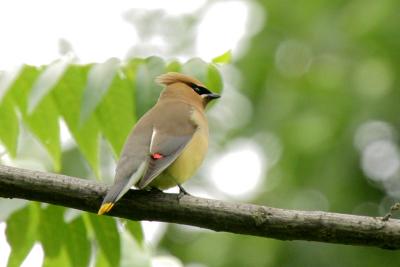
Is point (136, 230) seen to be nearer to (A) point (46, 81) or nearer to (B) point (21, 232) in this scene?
(B) point (21, 232)

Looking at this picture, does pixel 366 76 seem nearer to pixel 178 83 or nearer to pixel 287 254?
pixel 287 254

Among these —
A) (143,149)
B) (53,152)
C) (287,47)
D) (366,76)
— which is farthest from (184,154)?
(287,47)

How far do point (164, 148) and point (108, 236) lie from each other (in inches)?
22.9

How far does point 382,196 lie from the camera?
346 inches

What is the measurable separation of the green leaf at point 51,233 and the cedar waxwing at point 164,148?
318 millimetres

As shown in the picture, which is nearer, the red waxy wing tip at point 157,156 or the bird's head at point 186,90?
the red waxy wing tip at point 157,156

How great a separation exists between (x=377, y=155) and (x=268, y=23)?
1.84m

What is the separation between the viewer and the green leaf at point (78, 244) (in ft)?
A: 13.7

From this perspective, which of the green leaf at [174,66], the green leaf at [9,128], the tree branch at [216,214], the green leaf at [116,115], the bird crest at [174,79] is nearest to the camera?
the tree branch at [216,214]

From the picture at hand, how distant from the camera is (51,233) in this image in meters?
4.20

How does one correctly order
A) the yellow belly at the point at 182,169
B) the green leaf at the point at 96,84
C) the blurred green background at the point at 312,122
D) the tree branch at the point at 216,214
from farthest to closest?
the blurred green background at the point at 312,122 → the yellow belly at the point at 182,169 → the green leaf at the point at 96,84 → the tree branch at the point at 216,214

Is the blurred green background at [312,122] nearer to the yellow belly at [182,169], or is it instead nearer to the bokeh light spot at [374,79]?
the bokeh light spot at [374,79]

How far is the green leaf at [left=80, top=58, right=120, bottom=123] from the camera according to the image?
4.12m

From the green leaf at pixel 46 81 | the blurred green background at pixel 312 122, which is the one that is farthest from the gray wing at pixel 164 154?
the blurred green background at pixel 312 122
